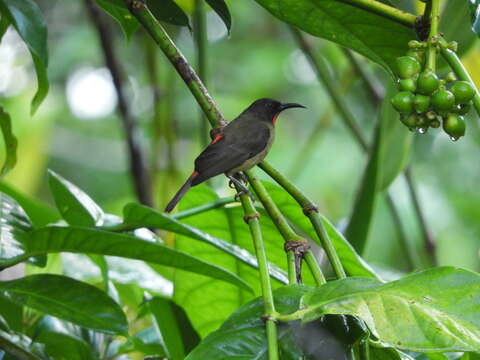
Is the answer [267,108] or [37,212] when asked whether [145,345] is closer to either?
[37,212]

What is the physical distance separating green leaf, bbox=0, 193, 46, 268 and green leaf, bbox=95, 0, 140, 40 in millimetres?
330

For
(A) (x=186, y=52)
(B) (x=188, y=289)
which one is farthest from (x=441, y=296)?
(A) (x=186, y=52)

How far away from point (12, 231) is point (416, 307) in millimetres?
656

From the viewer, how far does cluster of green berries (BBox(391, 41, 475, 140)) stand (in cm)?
104

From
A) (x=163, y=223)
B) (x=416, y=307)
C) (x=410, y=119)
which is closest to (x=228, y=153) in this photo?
(x=163, y=223)

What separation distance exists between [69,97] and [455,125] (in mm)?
4728

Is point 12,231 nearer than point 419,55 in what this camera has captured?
No

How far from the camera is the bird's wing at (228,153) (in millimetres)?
1425

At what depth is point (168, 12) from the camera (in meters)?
1.30

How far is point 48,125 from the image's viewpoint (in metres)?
3.94

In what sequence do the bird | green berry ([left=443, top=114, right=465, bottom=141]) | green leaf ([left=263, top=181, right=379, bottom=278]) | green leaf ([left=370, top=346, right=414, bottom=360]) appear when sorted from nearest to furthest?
green leaf ([left=370, top=346, right=414, bottom=360]) → green berry ([left=443, top=114, right=465, bottom=141]) → green leaf ([left=263, top=181, right=379, bottom=278]) → the bird

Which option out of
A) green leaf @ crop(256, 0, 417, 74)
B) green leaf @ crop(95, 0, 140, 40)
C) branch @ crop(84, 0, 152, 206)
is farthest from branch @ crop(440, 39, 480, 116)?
branch @ crop(84, 0, 152, 206)

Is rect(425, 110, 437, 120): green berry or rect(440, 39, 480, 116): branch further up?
rect(440, 39, 480, 116): branch

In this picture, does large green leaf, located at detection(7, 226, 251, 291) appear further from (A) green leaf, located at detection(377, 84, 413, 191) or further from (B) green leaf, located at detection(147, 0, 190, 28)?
(A) green leaf, located at detection(377, 84, 413, 191)
